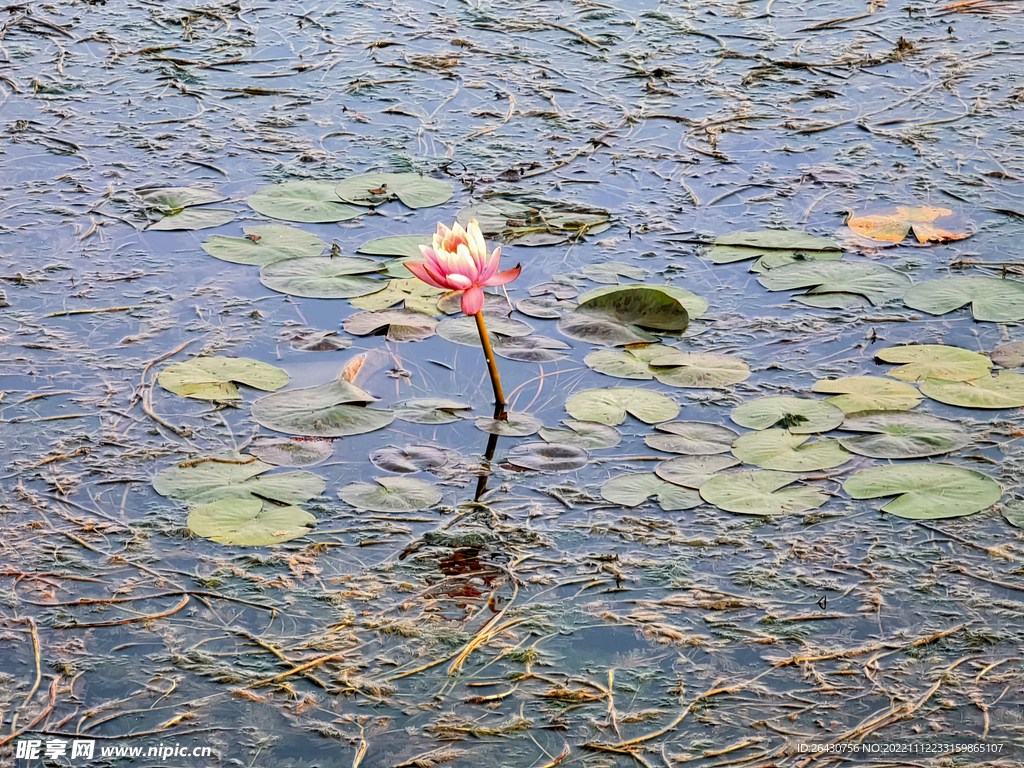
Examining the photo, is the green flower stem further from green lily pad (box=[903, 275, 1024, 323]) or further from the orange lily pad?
the orange lily pad

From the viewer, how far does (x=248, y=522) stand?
2.64 metres

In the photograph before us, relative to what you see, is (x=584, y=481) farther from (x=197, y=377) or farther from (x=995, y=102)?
(x=995, y=102)

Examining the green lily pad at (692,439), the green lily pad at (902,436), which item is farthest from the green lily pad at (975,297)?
the green lily pad at (692,439)

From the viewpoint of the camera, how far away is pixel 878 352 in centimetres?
322

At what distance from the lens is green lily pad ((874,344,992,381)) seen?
3080mm

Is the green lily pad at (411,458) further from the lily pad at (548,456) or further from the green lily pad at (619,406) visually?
the green lily pad at (619,406)

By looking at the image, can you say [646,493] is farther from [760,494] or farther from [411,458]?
[411,458]

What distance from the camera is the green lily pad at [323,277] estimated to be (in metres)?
3.53

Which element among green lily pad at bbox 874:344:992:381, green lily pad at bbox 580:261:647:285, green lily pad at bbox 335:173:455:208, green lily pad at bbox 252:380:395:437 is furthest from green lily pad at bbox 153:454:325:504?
green lily pad at bbox 874:344:992:381

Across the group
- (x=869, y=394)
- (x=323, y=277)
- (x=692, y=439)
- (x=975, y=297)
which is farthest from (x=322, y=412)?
(x=975, y=297)

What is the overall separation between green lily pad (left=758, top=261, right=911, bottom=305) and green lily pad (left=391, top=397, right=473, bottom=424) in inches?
42.8

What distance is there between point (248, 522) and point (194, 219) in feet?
5.35

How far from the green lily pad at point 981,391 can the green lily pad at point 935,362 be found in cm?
2

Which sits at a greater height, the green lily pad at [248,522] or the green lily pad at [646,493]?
the green lily pad at [646,493]
